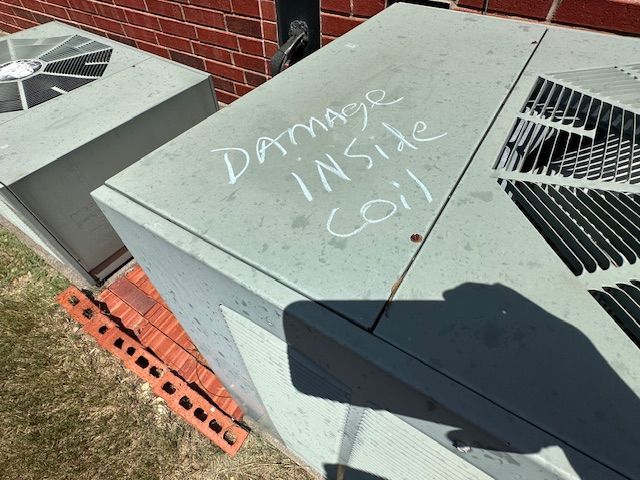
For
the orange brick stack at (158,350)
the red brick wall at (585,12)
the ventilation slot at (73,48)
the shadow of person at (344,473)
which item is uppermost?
the red brick wall at (585,12)

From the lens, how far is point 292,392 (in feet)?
3.41

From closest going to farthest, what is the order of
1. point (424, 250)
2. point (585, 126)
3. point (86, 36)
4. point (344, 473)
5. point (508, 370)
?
point (508, 370), point (424, 250), point (585, 126), point (344, 473), point (86, 36)

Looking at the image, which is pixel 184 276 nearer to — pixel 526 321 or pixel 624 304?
pixel 526 321

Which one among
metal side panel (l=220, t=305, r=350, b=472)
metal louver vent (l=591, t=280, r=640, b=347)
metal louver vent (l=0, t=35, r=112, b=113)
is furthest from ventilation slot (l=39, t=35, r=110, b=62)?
metal louver vent (l=591, t=280, r=640, b=347)

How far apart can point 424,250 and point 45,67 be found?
8.07 ft

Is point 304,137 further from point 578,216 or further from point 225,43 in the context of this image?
point 225,43

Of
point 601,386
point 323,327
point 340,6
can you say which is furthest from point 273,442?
point 340,6

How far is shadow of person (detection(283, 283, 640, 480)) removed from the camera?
0.53m

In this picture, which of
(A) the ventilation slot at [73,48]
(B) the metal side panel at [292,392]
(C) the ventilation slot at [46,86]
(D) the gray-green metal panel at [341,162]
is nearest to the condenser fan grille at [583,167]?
(D) the gray-green metal panel at [341,162]

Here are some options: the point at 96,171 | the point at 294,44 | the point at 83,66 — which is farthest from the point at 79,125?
the point at 294,44

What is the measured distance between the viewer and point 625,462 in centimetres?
50

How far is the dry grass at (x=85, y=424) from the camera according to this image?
1.76m

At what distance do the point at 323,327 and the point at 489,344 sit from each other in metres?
0.27

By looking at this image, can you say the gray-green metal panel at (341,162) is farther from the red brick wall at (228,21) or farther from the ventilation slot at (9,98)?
the ventilation slot at (9,98)
